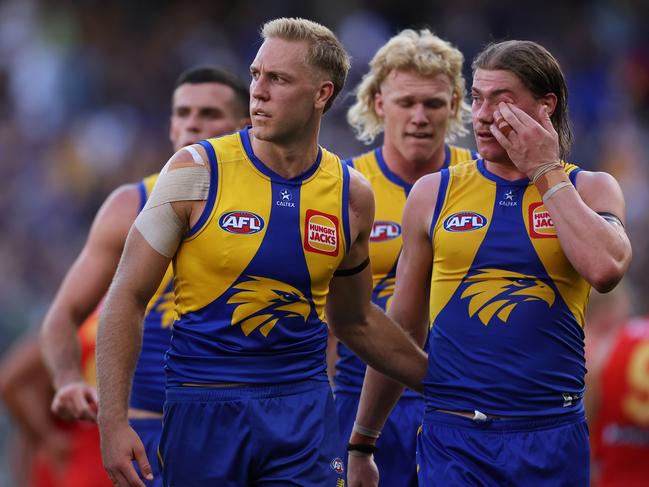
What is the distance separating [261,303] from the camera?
5.16 meters

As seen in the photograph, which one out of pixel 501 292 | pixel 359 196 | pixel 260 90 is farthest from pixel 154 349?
pixel 501 292

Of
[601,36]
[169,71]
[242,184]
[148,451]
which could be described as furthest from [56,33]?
[242,184]

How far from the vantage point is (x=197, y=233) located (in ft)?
16.7

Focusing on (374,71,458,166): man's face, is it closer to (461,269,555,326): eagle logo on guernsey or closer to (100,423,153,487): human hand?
(461,269,555,326): eagle logo on guernsey

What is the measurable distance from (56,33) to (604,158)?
8635 mm

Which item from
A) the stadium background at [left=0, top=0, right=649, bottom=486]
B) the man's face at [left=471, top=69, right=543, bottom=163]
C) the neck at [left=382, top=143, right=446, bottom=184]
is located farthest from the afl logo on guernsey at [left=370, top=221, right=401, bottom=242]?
the stadium background at [left=0, top=0, right=649, bottom=486]

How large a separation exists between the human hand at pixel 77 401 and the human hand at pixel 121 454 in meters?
1.87

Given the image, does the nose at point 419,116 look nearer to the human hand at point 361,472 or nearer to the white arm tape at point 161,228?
the human hand at point 361,472

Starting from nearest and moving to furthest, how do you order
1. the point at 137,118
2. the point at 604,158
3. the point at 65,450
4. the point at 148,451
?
1. the point at 148,451
2. the point at 65,450
3. the point at 604,158
4. the point at 137,118

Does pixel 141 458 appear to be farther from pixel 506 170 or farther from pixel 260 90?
pixel 506 170

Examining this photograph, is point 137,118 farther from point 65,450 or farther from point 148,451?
point 148,451

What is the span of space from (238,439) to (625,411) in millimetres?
3772

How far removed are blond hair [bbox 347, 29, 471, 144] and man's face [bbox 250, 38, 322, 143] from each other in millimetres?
1696

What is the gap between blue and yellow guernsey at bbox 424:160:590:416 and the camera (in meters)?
5.19
